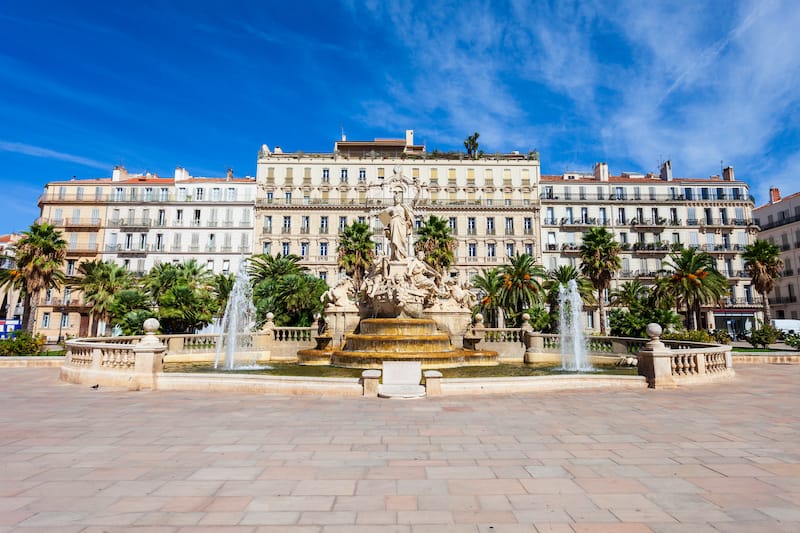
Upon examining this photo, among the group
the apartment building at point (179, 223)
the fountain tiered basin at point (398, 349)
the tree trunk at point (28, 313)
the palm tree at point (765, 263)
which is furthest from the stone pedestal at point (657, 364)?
the apartment building at point (179, 223)

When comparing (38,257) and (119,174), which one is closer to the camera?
(38,257)

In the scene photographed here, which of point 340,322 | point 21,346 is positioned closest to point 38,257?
point 21,346

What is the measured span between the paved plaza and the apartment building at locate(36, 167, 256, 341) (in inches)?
1812

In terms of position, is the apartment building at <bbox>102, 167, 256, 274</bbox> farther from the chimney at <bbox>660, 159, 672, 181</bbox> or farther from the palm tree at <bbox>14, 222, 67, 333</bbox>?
the chimney at <bbox>660, 159, 672, 181</bbox>

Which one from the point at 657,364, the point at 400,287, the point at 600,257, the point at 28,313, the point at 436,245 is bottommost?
the point at 657,364

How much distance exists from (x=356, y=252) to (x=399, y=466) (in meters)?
35.0

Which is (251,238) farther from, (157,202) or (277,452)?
(277,452)

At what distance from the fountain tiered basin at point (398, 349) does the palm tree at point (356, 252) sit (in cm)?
1928

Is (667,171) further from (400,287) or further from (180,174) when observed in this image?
(180,174)

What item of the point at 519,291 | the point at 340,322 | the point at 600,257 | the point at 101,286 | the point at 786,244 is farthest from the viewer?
the point at 786,244

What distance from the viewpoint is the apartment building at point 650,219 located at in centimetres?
5225

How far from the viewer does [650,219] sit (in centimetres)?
5375

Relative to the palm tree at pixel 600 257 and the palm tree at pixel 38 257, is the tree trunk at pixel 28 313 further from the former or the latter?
the palm tree at pixel 600 257

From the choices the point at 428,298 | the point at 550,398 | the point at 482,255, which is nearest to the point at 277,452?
the point at 550,398
